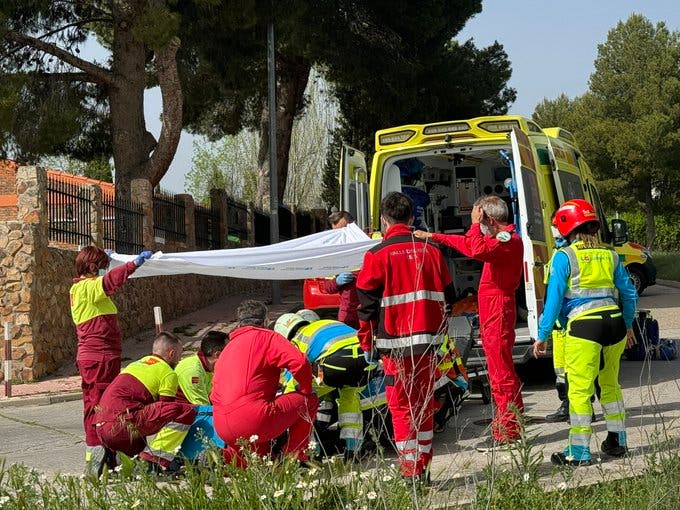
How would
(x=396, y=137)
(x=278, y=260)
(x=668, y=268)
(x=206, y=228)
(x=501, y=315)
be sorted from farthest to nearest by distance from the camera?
(x=668, y=268)
(x=206, y=228)
(x=396, y=137)
(x=278, y=260)
(x=501, y=315)

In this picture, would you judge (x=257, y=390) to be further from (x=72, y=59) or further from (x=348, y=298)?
(x=72, y=59)

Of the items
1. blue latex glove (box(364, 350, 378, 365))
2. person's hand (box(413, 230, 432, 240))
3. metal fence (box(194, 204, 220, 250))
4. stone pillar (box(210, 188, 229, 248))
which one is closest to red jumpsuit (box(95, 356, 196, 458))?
blue latex glove (box(364, 350, 378, 365))

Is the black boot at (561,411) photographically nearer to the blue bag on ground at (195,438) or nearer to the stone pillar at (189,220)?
the blue bag on ground at (195,438)

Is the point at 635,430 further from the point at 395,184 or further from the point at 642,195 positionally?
the point at 642,195

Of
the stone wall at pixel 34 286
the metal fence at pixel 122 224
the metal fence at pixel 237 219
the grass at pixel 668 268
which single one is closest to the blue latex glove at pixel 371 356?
the stone wall at pixel 34 286

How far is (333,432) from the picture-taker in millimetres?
7859

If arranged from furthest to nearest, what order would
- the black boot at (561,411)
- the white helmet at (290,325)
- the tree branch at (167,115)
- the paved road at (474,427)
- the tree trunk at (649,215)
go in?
the tree trunk at (649,215) → the tree branch at (167,115) → the black boot at (561,411) → the white helmet at (290,325) → the paved road at (474,427)

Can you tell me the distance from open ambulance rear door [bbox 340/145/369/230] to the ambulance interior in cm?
49

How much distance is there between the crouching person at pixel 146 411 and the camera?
23.3 feet

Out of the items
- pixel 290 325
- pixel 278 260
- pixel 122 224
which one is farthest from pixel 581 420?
pixel 122 224

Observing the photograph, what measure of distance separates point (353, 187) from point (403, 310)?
5964 mm

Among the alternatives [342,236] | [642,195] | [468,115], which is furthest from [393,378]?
[642,195]

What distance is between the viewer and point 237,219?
92.4 ft

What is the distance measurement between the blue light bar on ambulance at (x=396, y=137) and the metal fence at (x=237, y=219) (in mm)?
15810
